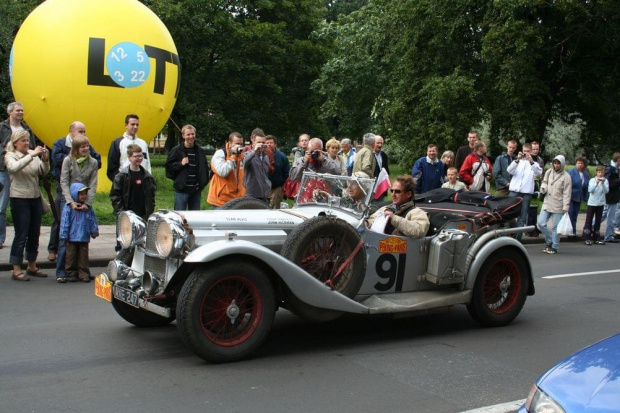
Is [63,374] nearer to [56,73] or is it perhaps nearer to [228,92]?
[56,73]

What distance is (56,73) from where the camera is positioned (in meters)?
15.8

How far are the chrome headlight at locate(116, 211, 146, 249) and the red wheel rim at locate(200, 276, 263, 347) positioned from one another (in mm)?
1094

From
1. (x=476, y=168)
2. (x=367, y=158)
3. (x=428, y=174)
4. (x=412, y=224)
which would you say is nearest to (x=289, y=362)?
(x=412, y=224)

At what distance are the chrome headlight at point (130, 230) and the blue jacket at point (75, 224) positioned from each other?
8.91 feet

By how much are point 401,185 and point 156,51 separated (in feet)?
37.0

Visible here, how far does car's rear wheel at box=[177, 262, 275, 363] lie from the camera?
17.9 feet

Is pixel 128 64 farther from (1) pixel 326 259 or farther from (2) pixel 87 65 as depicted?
A: (1) pixel 326 259

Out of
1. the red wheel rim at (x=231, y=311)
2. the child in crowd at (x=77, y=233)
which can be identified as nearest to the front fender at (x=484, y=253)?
the red wheel rim at (x=231, y=311)

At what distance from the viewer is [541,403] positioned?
136 inches

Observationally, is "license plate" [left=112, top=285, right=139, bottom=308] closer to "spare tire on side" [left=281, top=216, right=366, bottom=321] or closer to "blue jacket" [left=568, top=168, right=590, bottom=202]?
"spare tire on side" [left=281, top=216, right=366, bottom=321]

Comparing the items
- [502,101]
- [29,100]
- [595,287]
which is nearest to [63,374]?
[595,287]

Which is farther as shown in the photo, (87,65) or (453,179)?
(87,65)

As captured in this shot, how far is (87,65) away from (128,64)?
3.03 feet

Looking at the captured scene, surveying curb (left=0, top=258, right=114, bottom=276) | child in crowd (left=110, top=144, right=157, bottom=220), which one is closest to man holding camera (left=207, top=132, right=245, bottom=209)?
child in crowd (left=110, top=144, right=157, bottom=220)
